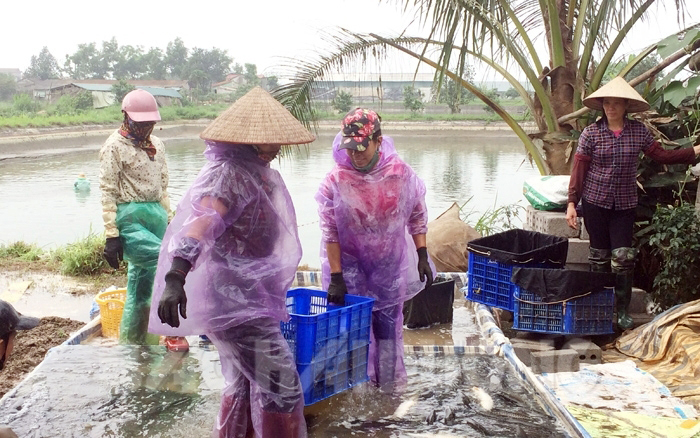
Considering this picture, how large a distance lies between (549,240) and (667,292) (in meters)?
0.94

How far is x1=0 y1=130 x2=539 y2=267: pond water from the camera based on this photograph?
1412cm

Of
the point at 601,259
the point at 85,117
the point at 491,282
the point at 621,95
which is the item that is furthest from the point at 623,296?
the point at 85,117

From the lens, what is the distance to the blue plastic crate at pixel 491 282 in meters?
5.22

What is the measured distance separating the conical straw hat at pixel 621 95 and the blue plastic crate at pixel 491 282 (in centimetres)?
124

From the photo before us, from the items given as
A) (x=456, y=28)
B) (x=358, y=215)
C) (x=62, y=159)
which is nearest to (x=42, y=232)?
(x=456, y=28)

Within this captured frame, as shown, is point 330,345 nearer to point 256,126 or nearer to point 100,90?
point 256,126

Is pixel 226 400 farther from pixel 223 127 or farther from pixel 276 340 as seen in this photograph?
pixel 223 127

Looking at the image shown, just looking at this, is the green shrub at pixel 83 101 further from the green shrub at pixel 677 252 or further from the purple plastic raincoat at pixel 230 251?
the purple plastic raincoat at pixel 230 251

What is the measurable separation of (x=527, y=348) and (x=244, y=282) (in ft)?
8.50

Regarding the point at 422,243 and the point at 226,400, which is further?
the point at 422,243

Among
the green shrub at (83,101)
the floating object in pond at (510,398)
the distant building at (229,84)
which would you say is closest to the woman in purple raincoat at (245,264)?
the floating object in pond at (510,398)

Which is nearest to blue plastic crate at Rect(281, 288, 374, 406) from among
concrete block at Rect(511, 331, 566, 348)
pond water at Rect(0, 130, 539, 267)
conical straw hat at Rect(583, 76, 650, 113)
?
concrete block at Rect(511, 331, 566, 348)

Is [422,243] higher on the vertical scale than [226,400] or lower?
higher

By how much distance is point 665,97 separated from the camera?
5.65 metres
